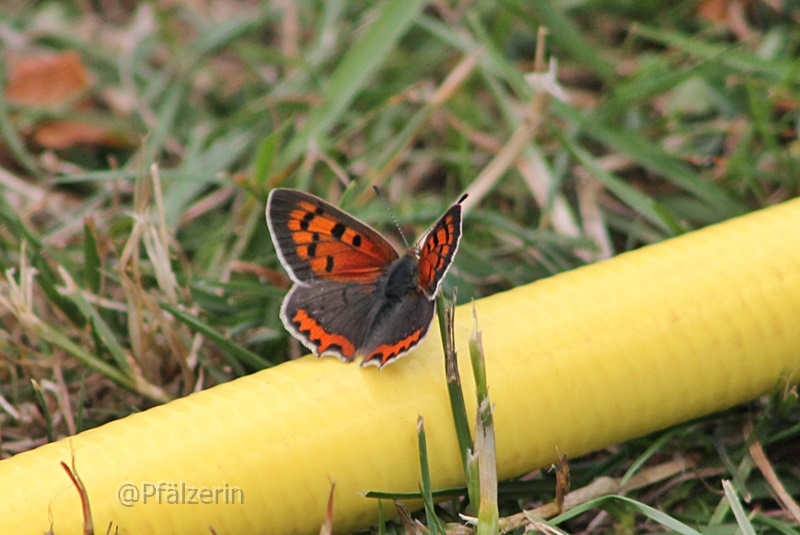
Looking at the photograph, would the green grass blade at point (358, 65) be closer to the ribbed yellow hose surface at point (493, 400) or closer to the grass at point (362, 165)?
the grass at point (362, 165)

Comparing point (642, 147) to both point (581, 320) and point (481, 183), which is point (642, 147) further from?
point (581, 320)

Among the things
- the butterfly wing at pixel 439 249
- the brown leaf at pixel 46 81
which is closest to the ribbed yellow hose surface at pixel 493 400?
the butterfly wing at pixel 439 249

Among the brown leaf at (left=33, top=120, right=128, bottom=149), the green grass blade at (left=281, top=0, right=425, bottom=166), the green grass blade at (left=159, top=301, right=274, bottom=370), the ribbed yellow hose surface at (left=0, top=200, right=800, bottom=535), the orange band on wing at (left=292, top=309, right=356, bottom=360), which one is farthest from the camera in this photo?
the brown leaf at (left=33, top=120, right=128, bottom=149)

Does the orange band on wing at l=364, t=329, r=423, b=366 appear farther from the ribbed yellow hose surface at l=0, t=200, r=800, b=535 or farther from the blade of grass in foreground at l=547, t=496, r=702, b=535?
the blade of grass in foreground at l=547, t=496, r=702, b=535

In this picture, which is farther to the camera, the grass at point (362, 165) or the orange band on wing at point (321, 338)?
the grass at point (362, 165)

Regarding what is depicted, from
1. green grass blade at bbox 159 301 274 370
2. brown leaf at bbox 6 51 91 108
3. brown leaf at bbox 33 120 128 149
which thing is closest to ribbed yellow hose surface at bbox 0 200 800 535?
green grass blade at bbox 159 301 274 370

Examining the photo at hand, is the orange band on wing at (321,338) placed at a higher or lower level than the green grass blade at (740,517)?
higher
